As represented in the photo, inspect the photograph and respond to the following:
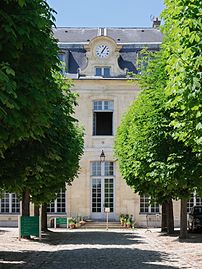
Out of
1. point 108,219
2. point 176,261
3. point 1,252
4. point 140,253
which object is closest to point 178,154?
point 140,253

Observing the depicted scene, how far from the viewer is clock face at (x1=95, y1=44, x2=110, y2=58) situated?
1516 inches

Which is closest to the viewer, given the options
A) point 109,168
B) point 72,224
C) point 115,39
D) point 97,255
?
point 97,255

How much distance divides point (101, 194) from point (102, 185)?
638 mm

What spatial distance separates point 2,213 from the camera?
122 ft

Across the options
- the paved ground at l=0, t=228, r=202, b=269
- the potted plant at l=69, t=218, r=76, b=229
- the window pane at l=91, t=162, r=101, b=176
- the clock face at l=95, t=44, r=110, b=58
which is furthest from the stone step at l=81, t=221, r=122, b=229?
the paved ground at l=0, t=228, r=202, b=269

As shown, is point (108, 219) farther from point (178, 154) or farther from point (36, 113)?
point (36, 113)

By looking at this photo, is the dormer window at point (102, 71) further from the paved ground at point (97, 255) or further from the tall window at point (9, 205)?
the paved ground at point (97, 255)

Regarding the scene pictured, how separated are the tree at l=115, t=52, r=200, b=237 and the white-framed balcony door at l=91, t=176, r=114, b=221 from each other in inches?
621

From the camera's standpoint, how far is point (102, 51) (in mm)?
38656

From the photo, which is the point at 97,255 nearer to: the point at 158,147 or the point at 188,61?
the point at 158,147

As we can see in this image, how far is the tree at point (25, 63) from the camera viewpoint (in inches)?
340

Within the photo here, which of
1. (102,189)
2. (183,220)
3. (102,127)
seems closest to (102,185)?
(102,189)

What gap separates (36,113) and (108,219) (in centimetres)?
2863

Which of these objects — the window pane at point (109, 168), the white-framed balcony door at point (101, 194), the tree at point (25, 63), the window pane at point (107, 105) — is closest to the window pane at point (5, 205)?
the white-framed balcony door at point (101, 194)
